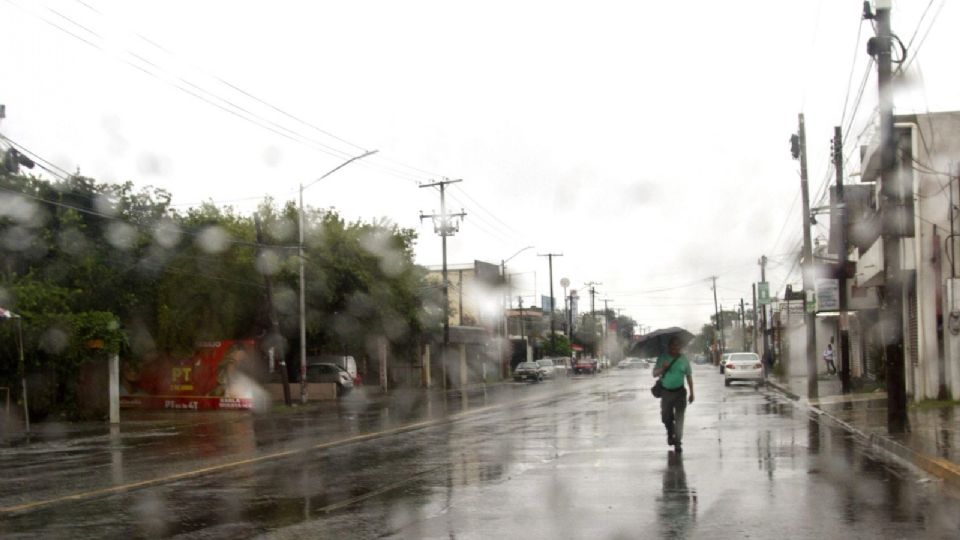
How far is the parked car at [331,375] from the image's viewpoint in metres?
43.7

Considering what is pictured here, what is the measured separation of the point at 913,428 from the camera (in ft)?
60.1

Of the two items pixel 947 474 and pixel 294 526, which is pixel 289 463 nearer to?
pixel 294 526

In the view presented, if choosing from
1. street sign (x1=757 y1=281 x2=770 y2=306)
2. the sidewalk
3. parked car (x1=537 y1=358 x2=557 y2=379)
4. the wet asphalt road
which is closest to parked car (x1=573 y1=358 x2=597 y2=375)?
parked car (x1=537 y1=358 x2=557 y2=379)

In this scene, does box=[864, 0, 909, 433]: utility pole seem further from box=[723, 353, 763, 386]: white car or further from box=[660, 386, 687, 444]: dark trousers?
box=[723, 353, 763, 386]: white car

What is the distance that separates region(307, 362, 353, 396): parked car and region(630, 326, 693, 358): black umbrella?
27.3 m

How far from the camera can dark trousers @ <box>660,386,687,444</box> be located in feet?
51.4

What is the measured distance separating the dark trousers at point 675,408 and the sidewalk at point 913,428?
10.2 feet

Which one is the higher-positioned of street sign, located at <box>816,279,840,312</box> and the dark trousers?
street sign, located at <box>816,279,840,312</box>

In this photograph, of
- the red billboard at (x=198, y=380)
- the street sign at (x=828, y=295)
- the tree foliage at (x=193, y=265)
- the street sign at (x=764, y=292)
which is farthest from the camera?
the street sign at (x=764, y=292)

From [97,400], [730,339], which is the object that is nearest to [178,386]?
[97,400]

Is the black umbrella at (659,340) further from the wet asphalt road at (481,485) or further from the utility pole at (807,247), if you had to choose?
the utility pole at (807,247)

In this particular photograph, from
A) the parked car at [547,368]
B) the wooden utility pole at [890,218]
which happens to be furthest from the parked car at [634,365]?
the wooden utility pole at [890,218]

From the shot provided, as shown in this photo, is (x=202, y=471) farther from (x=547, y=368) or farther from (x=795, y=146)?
(x=547, y=368)

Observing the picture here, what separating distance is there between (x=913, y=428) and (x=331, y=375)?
1148 inches
